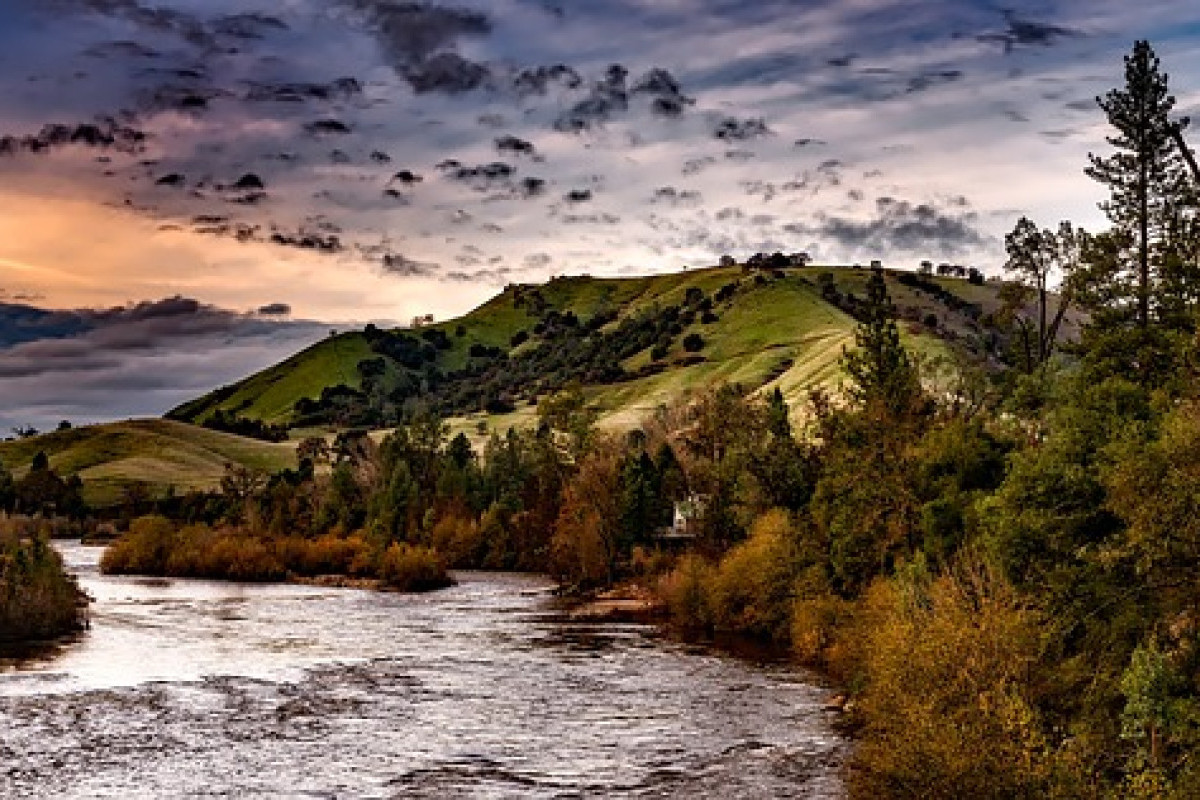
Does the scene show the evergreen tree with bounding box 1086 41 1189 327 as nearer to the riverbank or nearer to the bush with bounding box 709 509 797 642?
the bush with bounding box 709 509 797 642

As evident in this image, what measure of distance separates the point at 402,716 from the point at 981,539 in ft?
76.8

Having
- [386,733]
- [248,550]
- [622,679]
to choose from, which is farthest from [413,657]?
[248,550]

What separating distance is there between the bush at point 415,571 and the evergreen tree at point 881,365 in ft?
184

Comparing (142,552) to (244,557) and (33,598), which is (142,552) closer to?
(244,557)

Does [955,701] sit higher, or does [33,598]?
[955,701]

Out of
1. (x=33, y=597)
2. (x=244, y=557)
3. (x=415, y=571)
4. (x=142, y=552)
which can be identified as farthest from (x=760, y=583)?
(x=142, y=552)

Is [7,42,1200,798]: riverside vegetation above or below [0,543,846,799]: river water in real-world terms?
above

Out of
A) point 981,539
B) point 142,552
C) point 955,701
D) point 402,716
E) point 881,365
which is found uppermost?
point 881,365

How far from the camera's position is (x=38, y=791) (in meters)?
36.8

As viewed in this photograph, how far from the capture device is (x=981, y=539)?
44531 millimetres

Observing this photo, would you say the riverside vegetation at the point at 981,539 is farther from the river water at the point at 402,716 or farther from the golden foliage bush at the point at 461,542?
the golden foliage bush at the point at 461,542

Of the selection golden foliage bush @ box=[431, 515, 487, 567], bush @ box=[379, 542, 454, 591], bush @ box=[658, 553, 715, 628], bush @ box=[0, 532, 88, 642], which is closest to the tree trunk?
bush @ box=[658, 553, 715, 628]

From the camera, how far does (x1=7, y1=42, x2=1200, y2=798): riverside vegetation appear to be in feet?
102

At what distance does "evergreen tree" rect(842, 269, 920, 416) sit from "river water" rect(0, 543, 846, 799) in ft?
60.4
